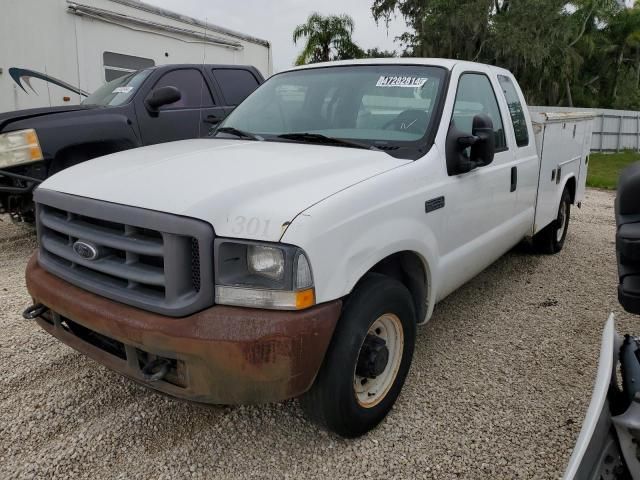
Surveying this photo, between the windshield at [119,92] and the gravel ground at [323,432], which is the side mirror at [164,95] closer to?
the windshield at [119,92]

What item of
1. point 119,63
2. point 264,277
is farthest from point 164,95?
point 119,63

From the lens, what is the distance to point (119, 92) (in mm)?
6273

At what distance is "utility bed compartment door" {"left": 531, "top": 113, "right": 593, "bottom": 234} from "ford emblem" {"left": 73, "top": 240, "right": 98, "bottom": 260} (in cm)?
375

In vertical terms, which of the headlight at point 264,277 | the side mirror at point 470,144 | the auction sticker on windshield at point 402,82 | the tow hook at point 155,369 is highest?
the auction sticker on windshield at point 402,82

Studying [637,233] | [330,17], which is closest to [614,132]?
[330,17]

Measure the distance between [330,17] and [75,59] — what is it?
63.2 ft

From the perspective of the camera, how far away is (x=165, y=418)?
113 inches

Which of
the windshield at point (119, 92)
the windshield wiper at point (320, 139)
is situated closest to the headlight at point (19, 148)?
the windshield at point (119, 92)

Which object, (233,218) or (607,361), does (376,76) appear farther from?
(607,361)

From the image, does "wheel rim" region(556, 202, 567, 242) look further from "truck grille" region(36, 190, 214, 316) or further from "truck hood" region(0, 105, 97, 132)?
"truck hood" region(0, 105, 97, 132)

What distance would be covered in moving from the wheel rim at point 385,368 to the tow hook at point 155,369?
875 mm

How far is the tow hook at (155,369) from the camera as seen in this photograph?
2.27 m

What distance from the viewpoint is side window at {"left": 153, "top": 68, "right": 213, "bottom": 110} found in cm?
648

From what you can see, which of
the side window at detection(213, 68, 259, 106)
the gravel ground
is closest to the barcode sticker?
the side window at detection(213, 68, 259, 106)
